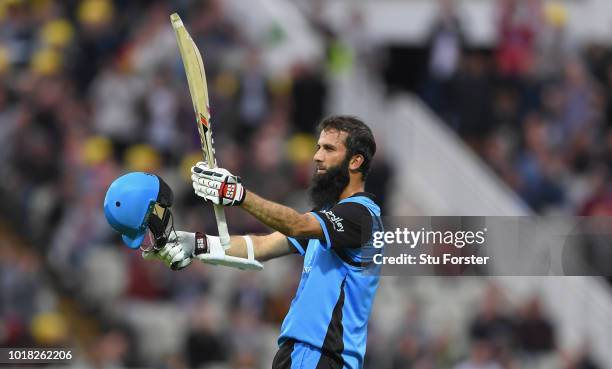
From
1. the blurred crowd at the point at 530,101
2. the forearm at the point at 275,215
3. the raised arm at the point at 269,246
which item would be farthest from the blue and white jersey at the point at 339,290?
the blurred crowd at the point at 530,101

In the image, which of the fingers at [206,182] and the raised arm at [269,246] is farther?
the raised arm at [269,246]

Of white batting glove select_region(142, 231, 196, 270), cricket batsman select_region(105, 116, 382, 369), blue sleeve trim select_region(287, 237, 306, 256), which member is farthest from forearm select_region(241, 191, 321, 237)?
blue sleeve trim select_region(287, 237, 306, 256)

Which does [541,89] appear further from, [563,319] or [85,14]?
[85,14]

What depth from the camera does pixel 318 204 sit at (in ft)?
29.4

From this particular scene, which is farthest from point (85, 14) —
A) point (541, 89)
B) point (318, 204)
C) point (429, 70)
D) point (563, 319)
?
point (318, 204)

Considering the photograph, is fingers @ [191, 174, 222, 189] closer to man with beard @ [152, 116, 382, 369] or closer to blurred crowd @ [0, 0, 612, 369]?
man with beard @ [152, 116, 382, 369]

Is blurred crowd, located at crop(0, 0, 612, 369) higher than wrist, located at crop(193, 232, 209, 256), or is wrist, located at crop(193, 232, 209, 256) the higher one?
blurred crowd, located at crop(0, 0, 612, 369)

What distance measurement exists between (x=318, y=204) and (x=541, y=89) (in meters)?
9.61

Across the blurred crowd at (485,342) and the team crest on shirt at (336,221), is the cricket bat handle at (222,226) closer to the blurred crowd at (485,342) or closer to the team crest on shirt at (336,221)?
the team crest on shirt at (336,221)

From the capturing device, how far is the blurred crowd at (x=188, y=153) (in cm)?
1552

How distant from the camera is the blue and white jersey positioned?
340 inches

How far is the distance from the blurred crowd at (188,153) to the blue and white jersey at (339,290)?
6.31 metres

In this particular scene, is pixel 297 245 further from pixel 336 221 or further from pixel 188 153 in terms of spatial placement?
pixel 188 153

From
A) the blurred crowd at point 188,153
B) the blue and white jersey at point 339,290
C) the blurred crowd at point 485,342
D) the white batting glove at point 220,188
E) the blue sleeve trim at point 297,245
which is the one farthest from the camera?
the blurred crowd at point 188,153
